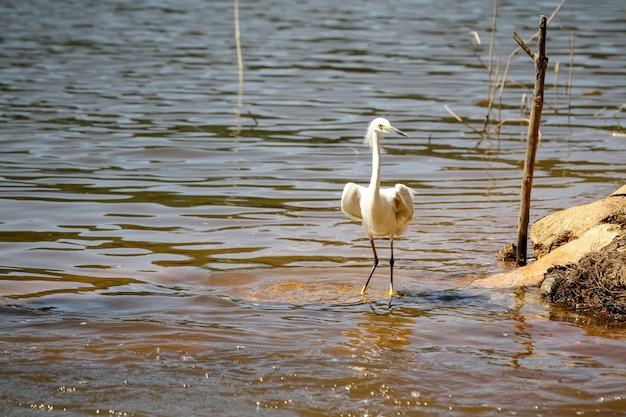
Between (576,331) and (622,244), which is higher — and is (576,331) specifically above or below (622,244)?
below

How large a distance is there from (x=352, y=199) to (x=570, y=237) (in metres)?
1.90

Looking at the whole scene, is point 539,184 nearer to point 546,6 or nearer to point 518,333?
point 518,333

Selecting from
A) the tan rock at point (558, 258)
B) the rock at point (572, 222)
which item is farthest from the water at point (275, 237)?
the rock at point (572, 222)

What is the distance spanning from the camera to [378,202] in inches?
305

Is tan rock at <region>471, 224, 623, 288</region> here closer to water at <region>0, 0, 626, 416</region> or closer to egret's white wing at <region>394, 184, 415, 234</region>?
water at <region>0, 0, 626, 416</region>

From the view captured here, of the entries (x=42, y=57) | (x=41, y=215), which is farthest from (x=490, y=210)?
(x=42, y=57)

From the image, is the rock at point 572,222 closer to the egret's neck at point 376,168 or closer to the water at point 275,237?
the water at point 275,237

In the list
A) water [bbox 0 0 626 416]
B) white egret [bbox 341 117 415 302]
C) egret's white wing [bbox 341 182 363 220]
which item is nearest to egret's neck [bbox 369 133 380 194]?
white egret [bbox 341 117 415 302]

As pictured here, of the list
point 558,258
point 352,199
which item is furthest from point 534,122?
point 352,199

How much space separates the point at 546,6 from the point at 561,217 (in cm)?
2688

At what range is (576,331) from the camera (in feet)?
23.0

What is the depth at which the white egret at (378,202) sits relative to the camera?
7.76m

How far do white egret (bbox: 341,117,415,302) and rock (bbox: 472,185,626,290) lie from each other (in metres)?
0.89

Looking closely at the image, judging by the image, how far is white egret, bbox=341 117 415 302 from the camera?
7.76 metres
